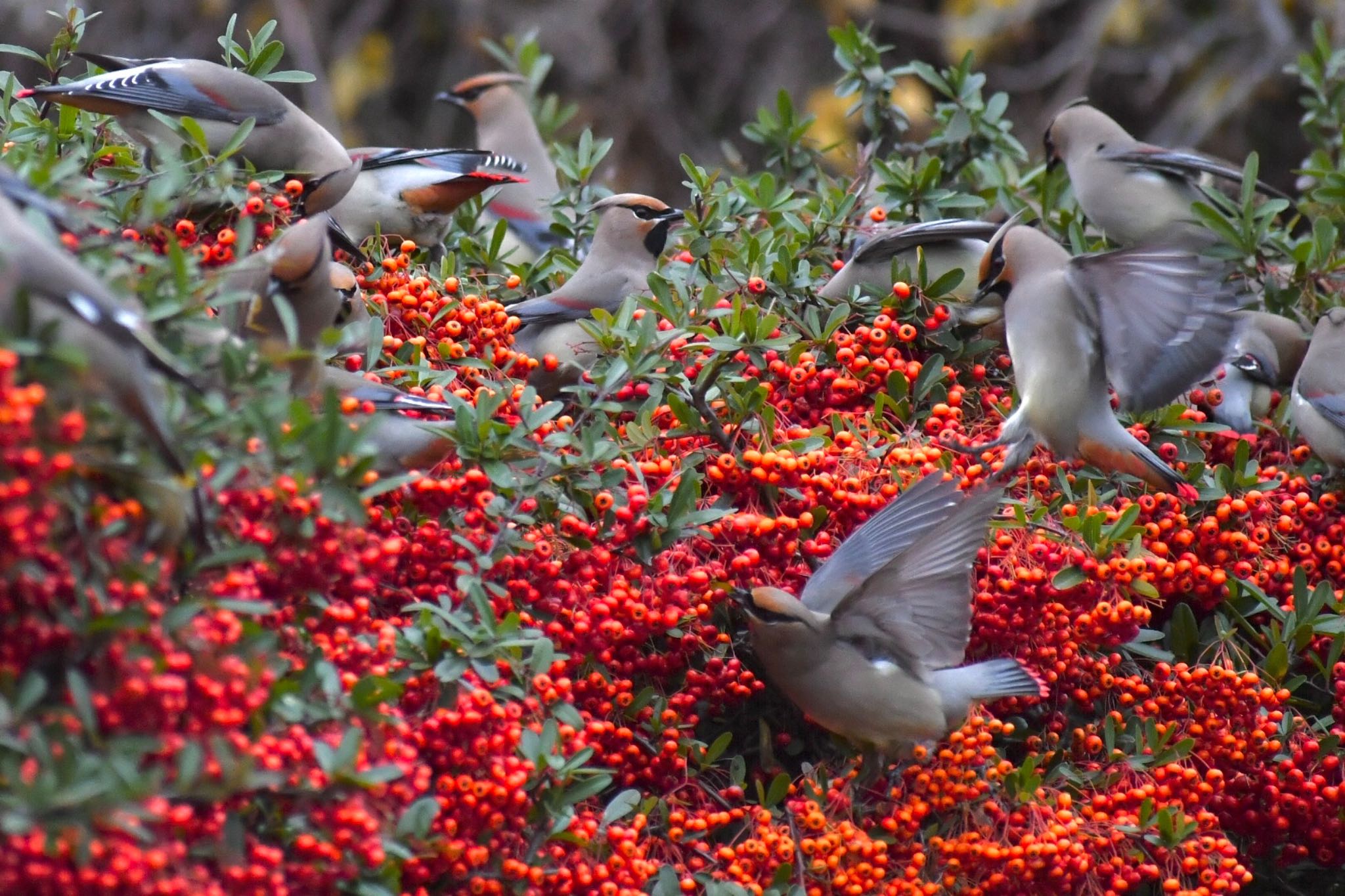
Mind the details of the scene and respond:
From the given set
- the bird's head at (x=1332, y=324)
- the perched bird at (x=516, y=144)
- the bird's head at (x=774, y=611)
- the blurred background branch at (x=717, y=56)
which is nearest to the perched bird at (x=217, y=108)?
the perched bird at (x=516, y=144)

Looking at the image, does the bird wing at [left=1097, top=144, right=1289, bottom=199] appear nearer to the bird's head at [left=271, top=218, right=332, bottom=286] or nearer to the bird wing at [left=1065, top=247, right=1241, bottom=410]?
the bird wing at [left=1065, top=247, right=1241, bottom=410]

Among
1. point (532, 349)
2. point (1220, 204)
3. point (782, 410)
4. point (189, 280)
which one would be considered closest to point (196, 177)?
point (189, 280)

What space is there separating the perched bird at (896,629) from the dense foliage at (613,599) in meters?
0.08

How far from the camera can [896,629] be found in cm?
321

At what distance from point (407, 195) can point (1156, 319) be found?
187 cm

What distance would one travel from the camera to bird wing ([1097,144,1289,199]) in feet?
14.7

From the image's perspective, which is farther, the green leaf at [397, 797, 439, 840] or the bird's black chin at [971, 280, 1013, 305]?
the bird's black chin at [971, 280, 1013, 305]

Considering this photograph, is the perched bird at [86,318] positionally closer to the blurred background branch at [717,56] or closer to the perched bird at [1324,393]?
the perched bird at [1324,393]

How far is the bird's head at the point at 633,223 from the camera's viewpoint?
13.8ft

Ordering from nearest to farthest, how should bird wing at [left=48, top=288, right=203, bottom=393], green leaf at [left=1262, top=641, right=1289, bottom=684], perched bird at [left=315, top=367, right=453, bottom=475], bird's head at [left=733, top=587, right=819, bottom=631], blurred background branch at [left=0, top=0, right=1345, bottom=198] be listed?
1. bird wing at [left=48, top=288, right=203, bottom=393]
2. perched bird at [left=315, top=367, right=453, bottom=475]
3. bird's head at [left=733, top=587, right=819, bottom=631]
4. green leaf at [left=1262, top=641, right=1289, bottom=684]
5. blurred background branch at [left=0, top=0, right=1345, bottom=198]

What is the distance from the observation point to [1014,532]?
10.7 feet

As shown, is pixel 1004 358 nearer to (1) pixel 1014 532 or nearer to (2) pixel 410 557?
(1) pixel 1014 532

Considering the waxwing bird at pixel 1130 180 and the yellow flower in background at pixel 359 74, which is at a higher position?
the waxwing bird at pixel 1130 180

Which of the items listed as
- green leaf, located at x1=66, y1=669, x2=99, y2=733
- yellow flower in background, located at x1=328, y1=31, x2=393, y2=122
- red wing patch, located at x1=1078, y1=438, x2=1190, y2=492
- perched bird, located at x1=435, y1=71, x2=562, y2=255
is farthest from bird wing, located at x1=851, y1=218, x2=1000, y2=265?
yellow flower in background, located at x1=328, y1=31, x2=393, y2=122
